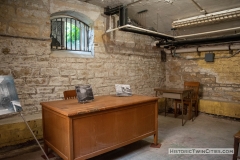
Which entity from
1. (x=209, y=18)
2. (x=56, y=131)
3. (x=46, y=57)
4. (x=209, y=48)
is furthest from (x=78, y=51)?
(x=209, y=48)

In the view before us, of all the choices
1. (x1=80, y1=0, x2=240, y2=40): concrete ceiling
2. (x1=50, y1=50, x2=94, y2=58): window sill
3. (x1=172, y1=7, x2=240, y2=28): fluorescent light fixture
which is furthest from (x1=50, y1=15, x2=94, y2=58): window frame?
(x1=172, y1=7, x2=240, y2=28): fluorescent light fixture

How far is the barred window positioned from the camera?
393 cm

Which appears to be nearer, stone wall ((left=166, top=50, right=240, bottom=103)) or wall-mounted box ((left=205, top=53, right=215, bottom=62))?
stone wall ((left=166, top=50, right=240, bottom=103))

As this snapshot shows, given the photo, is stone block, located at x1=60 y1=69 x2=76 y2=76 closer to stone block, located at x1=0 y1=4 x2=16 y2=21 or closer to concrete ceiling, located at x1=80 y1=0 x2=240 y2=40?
stone block, located at x1=0 y1=4 x2=16 y2=21

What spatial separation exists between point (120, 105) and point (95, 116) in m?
0.42

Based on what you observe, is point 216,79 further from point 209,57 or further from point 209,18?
point 209,18

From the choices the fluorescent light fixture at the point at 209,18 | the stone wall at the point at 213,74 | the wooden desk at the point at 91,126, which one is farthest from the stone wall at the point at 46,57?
the stone wall at the point at 213,74

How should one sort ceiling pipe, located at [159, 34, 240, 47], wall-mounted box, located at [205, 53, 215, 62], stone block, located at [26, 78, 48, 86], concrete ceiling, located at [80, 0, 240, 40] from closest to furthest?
stone block, located at [26, 78, 48, 86] → concrete ceiling, located at [80, 0, 240, 40] → ceiling pipe, located at [159, 34, 240, 47] → wall-mounted box, located at [205, 53, 215, 62]

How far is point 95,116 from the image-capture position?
2.30 meters

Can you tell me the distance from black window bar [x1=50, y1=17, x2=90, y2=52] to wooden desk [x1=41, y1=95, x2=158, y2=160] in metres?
1.83

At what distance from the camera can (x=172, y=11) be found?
4.30m

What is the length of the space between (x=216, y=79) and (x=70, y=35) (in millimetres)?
4220

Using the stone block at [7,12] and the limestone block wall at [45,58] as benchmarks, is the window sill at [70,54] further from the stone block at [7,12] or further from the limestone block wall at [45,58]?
the stone block at [7,12]

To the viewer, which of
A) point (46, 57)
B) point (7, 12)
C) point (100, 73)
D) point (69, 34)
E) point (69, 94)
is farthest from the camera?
point (100, 73)
